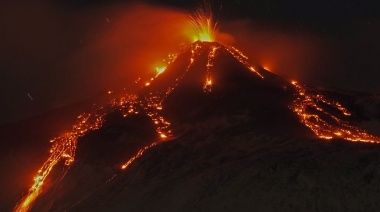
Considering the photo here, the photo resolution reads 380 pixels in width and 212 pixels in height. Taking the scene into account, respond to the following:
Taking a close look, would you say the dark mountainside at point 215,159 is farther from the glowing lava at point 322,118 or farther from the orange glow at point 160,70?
the orange glow at point 160,70

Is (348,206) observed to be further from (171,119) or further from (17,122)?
(17,122)

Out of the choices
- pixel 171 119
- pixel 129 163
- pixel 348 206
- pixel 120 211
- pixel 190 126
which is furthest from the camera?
pixel 171 119

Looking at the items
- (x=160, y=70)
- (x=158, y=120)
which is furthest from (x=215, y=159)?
(x=160, y=70)

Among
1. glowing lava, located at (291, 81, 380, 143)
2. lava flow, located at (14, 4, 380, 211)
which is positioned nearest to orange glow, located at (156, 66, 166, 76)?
lava flow, located at (14, 4, 380, 211)

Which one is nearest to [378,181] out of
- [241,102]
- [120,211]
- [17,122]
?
[120,211]

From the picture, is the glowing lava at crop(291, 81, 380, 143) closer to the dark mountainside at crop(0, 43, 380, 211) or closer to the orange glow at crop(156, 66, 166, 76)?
the dark mountainside at crop(0, 43, 380, 211)

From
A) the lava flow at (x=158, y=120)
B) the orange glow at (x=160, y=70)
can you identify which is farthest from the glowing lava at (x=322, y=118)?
the orange glow at (x=160, y=70)
